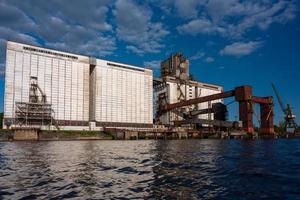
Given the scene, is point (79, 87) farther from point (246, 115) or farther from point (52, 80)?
point (246, 115)

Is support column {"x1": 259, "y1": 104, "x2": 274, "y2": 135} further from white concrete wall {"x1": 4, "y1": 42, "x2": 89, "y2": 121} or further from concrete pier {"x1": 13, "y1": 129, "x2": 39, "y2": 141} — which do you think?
concrete pier {"x1": 13, "y1": 129, "x2": 39, "y2": 141}

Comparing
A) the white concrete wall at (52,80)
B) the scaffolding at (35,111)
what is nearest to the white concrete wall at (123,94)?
the white concrete wall at (52,80)

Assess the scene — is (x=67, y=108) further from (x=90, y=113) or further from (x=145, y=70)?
(x=145, y=70)

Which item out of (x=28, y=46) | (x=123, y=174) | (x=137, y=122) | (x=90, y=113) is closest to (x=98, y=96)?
(x=90, y=113)

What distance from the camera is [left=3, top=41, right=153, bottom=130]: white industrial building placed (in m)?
119

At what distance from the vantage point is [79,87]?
135m

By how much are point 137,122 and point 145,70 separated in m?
28.4

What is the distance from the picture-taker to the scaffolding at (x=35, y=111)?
4557 inches

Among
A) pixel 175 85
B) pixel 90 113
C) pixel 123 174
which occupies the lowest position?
pixel 123 174

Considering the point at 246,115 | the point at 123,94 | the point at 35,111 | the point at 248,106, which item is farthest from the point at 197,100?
the point at 35,111

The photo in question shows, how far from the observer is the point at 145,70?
160 m

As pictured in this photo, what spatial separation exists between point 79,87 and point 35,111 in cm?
2361

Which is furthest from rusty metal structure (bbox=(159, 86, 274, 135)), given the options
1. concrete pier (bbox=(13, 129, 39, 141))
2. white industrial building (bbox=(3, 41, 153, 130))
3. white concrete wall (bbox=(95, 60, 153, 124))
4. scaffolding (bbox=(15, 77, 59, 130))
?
concrete pier (bbox=(13, 129, 39, 141))

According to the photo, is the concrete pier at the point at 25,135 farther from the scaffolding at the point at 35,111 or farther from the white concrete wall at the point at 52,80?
the white concrete wall at the point at 52,80
